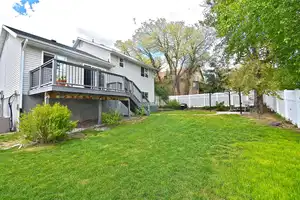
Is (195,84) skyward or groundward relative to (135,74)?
skyward

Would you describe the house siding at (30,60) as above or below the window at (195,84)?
below

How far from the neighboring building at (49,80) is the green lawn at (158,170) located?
3360 mm

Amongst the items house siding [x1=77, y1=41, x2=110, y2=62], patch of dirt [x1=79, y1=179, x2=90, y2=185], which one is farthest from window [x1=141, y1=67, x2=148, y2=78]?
patch of dirt [x1=79, y1=179, x2=90, y2=185]

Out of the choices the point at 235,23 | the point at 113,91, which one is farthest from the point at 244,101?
the point at 113,91

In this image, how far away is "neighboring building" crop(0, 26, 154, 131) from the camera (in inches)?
307

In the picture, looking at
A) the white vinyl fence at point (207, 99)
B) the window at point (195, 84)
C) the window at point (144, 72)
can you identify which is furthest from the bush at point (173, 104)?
the window at point (195, 84)

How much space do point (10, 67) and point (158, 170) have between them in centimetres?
1152

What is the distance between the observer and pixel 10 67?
33.3 feet

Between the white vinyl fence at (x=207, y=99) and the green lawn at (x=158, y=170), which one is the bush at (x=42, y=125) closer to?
the green lawn at (x=158, y=170)

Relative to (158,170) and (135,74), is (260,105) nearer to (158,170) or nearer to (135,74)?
(135,74)

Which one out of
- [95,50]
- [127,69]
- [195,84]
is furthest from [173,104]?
[195,84]

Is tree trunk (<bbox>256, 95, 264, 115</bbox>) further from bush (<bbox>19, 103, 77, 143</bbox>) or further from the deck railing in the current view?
bush (<bbox>19, 103, 77, 143</bbox>)

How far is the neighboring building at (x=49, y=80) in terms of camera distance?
7789mm

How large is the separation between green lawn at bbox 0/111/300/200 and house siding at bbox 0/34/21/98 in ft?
19.4
